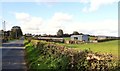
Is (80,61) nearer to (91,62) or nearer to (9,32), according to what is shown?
(91,62)

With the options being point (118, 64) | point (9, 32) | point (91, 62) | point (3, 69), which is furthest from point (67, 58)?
point (9, 32)

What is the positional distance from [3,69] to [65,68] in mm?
6461

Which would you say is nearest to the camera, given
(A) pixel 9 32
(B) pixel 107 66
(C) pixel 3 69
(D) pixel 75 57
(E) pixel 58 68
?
(B) pixel 107 66

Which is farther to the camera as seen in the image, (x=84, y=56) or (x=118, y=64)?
(x=84, y=56)

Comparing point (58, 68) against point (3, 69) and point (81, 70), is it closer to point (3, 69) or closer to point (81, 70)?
point (81, 70)

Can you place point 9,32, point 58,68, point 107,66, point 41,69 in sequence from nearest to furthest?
point 107,66 → point 58,68 → point 41,69 → point 9,32

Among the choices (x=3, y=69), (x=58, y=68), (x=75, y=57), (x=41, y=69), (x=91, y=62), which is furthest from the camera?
(x=3, y=69)

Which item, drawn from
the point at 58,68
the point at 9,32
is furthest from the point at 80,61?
the point at 9,32

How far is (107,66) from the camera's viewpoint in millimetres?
9773

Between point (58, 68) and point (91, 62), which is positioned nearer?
point (91, 62)

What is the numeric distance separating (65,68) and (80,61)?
4.28ft

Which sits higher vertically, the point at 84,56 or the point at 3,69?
the point at 84,56

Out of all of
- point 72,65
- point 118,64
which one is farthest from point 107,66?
point 72,65

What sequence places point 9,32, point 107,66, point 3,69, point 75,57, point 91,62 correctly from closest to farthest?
1. point 107,66
2. point 91,62
3. point 75,57
4. point 3,69
5. point 9,32
